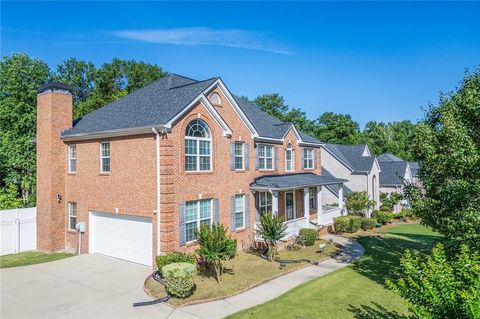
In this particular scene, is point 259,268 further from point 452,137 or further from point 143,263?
point 452,137

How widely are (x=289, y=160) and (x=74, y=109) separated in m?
29.2

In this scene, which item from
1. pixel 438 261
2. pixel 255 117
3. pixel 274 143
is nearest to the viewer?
pixel 438 261

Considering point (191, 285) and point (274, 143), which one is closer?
point (191, 285)

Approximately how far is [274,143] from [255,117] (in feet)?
9.93

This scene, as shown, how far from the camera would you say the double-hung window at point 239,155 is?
66.1 ft

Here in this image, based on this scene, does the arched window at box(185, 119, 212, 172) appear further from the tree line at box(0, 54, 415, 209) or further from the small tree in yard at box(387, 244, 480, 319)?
the small tree in yard at box(387, 244, 480, 319)

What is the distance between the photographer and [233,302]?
39.7ft

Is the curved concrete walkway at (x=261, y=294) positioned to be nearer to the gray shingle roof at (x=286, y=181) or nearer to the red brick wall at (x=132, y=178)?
the red brick wall at (x=132, y=178)

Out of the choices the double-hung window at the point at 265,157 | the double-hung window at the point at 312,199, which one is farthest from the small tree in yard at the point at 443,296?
the double-hung window at the point at 312,199

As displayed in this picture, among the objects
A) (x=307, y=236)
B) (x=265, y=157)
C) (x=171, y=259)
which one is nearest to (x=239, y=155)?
(x=265, y=157)

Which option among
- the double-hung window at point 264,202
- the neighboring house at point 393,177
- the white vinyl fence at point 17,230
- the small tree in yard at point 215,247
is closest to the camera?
the small tree in yard at point 215,247

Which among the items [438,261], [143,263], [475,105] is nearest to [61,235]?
[143,263]

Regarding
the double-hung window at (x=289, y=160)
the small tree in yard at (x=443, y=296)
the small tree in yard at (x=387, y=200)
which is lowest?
the small tree in yard at (x=387, y=200)

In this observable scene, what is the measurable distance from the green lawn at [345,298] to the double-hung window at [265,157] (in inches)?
338
